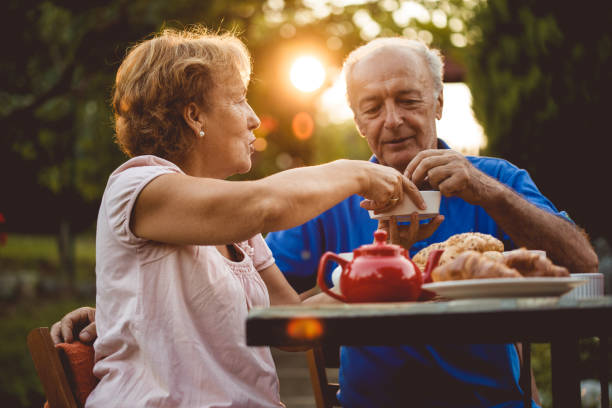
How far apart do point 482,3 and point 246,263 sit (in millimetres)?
6289

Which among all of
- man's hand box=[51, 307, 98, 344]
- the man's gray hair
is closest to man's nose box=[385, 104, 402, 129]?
the man's gray hair

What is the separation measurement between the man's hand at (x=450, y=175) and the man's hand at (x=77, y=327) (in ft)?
3.85

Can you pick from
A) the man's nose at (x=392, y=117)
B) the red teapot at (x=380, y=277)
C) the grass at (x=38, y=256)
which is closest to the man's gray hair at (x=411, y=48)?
the man's nose at (x=392, y=117)

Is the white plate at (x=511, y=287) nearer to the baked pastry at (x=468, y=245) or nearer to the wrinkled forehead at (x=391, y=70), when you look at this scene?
the baked pastry at (x=468, y=245)

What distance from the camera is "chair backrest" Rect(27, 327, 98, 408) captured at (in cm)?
195

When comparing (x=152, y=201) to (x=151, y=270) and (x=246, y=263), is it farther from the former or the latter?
(x=246, y=263)

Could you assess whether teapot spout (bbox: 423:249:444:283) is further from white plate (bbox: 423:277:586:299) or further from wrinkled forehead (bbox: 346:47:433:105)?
wrinkled forehead (bbox: 346:47:433:105)

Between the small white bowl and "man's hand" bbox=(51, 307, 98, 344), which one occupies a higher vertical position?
the small white bowl

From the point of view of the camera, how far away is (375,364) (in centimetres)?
278

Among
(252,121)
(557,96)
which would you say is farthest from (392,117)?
(557,96)

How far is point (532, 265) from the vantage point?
161 centimetres

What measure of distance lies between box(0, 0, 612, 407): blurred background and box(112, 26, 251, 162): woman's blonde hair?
263 centimetres

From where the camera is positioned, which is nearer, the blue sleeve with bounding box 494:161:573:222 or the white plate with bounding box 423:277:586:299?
the white plate with bounding box 423:277:586:299

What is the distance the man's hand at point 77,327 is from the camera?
2199 mm
